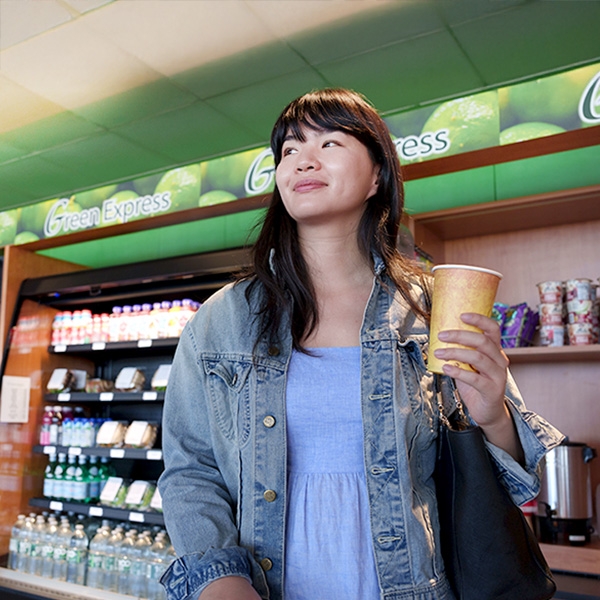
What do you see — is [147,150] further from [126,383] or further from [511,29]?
[511,29]

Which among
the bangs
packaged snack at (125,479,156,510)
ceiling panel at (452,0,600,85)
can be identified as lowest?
packaged snack at (125,479,156,510)

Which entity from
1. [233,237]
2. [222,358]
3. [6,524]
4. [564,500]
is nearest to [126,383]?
[6,524]

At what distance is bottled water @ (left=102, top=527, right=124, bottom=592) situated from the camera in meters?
3.60

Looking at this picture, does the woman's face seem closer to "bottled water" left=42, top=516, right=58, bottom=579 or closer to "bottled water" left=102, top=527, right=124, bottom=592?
"bottled water" left=102, top=527, right=124, bottom=592

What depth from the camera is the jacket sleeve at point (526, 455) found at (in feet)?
3.64

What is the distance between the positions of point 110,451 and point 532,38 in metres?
3.37

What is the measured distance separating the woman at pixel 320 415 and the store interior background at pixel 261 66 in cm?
167

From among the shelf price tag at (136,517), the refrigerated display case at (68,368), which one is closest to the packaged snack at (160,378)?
the refrigerated display case at (68,368)

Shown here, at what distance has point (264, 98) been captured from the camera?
4.21 m

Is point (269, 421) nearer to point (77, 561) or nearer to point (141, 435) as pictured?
point (141, 435)

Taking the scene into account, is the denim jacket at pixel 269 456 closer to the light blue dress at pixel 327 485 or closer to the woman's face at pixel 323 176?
the light blue dress at pixel 327 485

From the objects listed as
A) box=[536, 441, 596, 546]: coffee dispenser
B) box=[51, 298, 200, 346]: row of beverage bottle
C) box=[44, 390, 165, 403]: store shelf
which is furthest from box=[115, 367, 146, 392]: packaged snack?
box=[536, 441, 596, 546]: coffee dispenser

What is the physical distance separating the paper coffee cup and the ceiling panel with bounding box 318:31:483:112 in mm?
2860

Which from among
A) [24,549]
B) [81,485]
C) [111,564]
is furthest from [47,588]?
[81,485]
